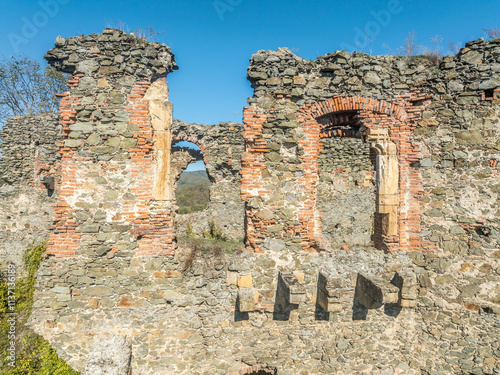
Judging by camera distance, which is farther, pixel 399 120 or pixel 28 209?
pixel 28 209

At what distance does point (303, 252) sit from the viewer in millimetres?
5664

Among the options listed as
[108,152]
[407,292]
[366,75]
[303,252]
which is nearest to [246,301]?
[303,252]

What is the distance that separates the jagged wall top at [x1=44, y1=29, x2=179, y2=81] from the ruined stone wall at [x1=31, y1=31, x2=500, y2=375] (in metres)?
0.06

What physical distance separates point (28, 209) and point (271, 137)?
431 inches

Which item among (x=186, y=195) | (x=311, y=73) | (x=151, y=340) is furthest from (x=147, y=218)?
(x=186, y=195)

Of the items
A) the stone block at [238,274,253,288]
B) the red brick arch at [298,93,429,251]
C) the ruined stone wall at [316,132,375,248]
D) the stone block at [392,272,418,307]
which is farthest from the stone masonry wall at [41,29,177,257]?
the ruined stone wall at [316,132,375,248]

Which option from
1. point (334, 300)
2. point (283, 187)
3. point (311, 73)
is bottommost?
point (334, 300)

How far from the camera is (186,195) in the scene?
89.2 ft

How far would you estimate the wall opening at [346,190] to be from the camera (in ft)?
45.6

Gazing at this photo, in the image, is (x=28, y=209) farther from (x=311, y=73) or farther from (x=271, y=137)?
(x=311, y=73)

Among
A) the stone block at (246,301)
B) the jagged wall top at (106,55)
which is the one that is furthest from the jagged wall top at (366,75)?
the stone block at (246,301)

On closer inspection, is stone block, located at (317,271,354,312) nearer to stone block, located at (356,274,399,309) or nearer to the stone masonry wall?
stone block, located at (356,274,399,309)

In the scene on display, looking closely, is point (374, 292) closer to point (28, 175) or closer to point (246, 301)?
point (246, 301)

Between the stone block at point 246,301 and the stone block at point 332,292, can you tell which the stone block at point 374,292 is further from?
the stone block at point 246,301
